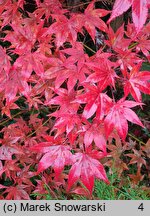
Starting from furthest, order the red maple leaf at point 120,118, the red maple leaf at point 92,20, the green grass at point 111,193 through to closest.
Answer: the green grass at point 111,193 → the red maple leaf at point 92,20 → the red maple leaf at point 120,118

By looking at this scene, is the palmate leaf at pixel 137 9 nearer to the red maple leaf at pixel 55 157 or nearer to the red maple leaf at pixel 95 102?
the red maple leaf at pixel 95 102

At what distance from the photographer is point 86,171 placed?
3.54 ft

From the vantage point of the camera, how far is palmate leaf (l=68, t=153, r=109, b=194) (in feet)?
3.49

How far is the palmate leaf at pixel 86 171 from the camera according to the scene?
106 centimetres

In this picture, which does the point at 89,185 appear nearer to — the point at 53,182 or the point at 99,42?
the point at 53,182

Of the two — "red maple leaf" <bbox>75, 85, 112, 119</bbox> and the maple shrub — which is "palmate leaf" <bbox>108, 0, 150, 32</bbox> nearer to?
the maple shrub

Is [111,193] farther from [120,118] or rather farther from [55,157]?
[120,118]

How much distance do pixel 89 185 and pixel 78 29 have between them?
52 cm

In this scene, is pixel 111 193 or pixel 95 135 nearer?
pixel 95 135

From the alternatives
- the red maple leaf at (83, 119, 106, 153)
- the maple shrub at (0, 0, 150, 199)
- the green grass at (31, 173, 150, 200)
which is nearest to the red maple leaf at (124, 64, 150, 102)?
the maple shrub at (0, 0, 150, 199)

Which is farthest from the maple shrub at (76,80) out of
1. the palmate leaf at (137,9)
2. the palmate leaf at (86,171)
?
the palmate leaf at (137,9)

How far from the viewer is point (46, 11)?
4.32 feet

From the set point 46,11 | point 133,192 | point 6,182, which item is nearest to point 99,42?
point 46,11

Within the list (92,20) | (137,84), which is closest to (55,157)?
(137,84)
